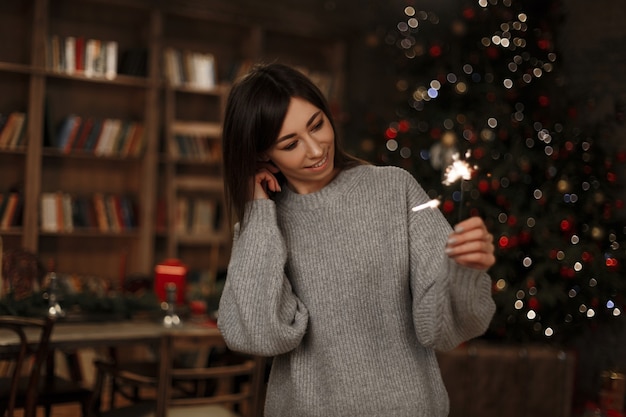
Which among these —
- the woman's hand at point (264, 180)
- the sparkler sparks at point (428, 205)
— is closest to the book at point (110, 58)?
the woman's hand at point (264, 180)

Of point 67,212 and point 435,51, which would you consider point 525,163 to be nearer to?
point 435,51

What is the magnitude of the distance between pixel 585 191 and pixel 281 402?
2.87 metres

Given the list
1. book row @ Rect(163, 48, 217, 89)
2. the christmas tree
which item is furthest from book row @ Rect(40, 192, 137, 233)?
the christmas tree

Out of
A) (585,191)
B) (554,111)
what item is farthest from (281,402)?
(554,111)

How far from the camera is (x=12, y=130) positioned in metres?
4.81

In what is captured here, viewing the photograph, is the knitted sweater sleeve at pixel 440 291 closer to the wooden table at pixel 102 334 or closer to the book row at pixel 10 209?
the wooden table at pixel 102 334

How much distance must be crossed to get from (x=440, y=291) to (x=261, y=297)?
320mm

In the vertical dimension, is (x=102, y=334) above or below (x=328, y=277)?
below

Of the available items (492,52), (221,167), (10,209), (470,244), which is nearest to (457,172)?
(470,244)

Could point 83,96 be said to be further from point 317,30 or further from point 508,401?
point 508,401

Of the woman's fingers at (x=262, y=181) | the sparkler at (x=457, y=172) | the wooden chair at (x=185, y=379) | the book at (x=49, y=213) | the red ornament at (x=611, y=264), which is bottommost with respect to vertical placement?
the wooden chair at (x=185, y=379)

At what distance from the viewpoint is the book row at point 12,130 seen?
4.78 metres

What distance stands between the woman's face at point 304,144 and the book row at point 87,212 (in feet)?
12.6

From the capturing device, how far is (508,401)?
352 cm
